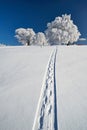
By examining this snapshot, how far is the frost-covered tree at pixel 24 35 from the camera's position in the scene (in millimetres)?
54000

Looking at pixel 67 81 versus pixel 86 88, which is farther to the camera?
pixel 67 81

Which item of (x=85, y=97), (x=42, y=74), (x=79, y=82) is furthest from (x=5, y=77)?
(x=85, y=97)

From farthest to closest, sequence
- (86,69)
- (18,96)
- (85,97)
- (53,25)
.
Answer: (53,25) < (86,69) < (18,96) < (85,97)

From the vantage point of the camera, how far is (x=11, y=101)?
4598 millimetres

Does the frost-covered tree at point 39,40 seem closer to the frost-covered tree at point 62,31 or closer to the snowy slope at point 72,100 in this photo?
the frost-covered tree at point 62,31

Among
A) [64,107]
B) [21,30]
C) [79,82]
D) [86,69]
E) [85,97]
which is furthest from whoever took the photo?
[21,30]

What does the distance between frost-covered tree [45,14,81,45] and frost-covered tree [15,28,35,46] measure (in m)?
11.7

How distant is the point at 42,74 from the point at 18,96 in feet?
7.79

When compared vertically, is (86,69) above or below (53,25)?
below

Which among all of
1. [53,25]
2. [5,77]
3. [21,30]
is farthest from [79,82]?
[21,30]

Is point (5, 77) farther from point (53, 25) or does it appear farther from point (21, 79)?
point (53, 25)

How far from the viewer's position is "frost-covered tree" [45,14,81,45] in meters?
42.8

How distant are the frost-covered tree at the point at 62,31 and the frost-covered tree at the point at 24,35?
1170cm

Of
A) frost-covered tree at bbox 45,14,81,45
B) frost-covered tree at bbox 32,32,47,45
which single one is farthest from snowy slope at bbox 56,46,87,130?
frost-covered tree at bbox 32,32,47,45
